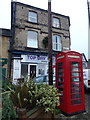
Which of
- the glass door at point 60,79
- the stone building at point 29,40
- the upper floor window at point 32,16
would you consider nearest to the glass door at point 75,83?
the glass door at point 60,79

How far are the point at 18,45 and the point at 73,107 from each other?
375 inches

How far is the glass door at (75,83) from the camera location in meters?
4.14

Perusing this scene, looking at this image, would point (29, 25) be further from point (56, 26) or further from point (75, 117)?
point (75, 117)

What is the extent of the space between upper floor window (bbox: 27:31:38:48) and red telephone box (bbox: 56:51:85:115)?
8.95 meters

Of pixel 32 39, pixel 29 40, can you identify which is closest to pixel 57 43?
pixel 32 39

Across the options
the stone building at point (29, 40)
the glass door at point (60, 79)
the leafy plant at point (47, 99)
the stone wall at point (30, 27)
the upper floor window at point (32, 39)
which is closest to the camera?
the leafy plant at point (47, 99)

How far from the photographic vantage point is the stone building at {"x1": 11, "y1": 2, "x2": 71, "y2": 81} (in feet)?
39.2

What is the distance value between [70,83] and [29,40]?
9819 millimetres

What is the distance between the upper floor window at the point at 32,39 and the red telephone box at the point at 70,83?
8953 mm

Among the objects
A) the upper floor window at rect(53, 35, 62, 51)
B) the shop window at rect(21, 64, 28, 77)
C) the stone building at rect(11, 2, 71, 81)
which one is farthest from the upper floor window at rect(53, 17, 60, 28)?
the shop window at rect(21, 64, 28, 77)

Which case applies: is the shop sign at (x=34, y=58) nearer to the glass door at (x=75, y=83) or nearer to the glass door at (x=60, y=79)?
the glass door at (x=60, y=79)

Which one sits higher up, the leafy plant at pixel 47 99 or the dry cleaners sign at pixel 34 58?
the dry cleaners sign at pixel 34 58

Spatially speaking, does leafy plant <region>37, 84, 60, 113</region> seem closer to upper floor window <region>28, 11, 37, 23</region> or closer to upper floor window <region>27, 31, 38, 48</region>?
upper floor window <region>27, 31, 38, 48</region>

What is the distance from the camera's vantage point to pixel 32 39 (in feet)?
43.1
